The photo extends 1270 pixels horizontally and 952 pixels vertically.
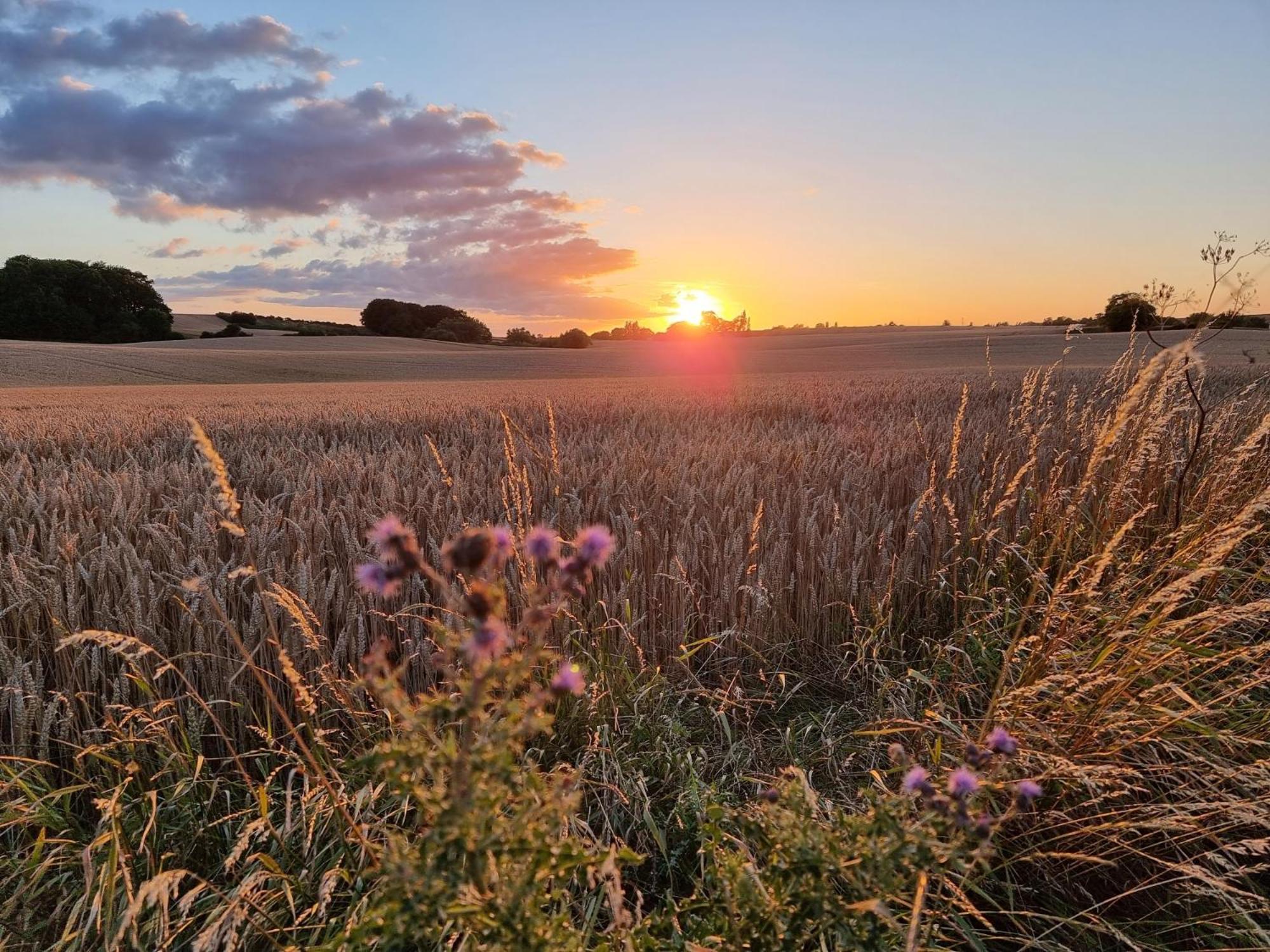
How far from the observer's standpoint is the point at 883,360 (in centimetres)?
3000

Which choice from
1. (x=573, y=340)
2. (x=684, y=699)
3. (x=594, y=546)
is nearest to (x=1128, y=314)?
(x=684, y=699)

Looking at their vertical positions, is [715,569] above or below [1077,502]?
below

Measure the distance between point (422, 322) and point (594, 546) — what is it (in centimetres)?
7049

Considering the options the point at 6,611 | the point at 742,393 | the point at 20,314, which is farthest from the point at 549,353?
the point at 20,314

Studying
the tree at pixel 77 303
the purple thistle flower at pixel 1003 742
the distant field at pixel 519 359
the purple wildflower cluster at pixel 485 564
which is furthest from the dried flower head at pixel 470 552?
the tree at pixel 77 303

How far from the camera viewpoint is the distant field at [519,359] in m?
22.8

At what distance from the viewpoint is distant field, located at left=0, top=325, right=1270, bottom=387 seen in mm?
22797

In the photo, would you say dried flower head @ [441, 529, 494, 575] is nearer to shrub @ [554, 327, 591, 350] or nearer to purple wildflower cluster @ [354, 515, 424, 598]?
purple wildflower cluster @ [354, 515, 424, 598]

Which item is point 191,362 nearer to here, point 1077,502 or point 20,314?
point 1077,502

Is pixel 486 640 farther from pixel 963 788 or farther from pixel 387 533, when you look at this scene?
pixel 963 788

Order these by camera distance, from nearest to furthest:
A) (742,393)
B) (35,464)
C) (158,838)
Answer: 1. (158,838)
2. (35,464)
3. (742,393)

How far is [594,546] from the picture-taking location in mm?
815

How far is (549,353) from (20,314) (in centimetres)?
4681

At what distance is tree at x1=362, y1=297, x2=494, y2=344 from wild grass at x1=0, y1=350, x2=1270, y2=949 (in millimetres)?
56934
